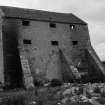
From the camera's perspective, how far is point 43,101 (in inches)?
490

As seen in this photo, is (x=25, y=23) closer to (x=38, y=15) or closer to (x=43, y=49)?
(x=38, y=15)

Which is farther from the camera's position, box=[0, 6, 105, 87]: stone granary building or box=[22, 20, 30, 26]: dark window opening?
box=[22, 20, 30, 26]: dark window opening

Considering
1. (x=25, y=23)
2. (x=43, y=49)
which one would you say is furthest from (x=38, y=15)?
(x=43, y=49)

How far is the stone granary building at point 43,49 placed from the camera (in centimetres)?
2295

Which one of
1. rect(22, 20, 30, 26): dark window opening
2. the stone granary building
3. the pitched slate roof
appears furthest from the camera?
the pitched slate roof

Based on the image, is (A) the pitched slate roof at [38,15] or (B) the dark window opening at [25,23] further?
(A) the pitched slate roof at [38,15]

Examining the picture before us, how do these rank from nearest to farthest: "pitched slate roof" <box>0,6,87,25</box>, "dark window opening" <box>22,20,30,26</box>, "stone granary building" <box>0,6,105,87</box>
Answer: "stone granary building" <box>0,6,105,87</box>
"dark window opening" <box>22,20,30,26</box>
"pitched slate roof" <box>0,6,87,25</box>

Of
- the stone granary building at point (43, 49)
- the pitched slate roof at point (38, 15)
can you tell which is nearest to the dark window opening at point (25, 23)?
the stone granary building at point (43, 49)

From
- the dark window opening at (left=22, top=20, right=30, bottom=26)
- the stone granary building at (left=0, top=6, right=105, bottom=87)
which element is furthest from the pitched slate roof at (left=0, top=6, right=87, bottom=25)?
the dark window opening at (left=22, top=20, right=30, bottom=26)

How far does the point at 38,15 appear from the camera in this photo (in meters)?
28.0

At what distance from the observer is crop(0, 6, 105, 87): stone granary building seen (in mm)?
22953

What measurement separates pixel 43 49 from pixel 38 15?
5341 millimetres

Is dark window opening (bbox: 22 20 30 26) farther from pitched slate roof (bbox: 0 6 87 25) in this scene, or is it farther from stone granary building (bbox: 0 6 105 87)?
pitched slate roof (bbox: 0 6 87 25)

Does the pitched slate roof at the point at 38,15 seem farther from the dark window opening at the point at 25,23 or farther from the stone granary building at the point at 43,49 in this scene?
the dark window opening at the point at 25,23
